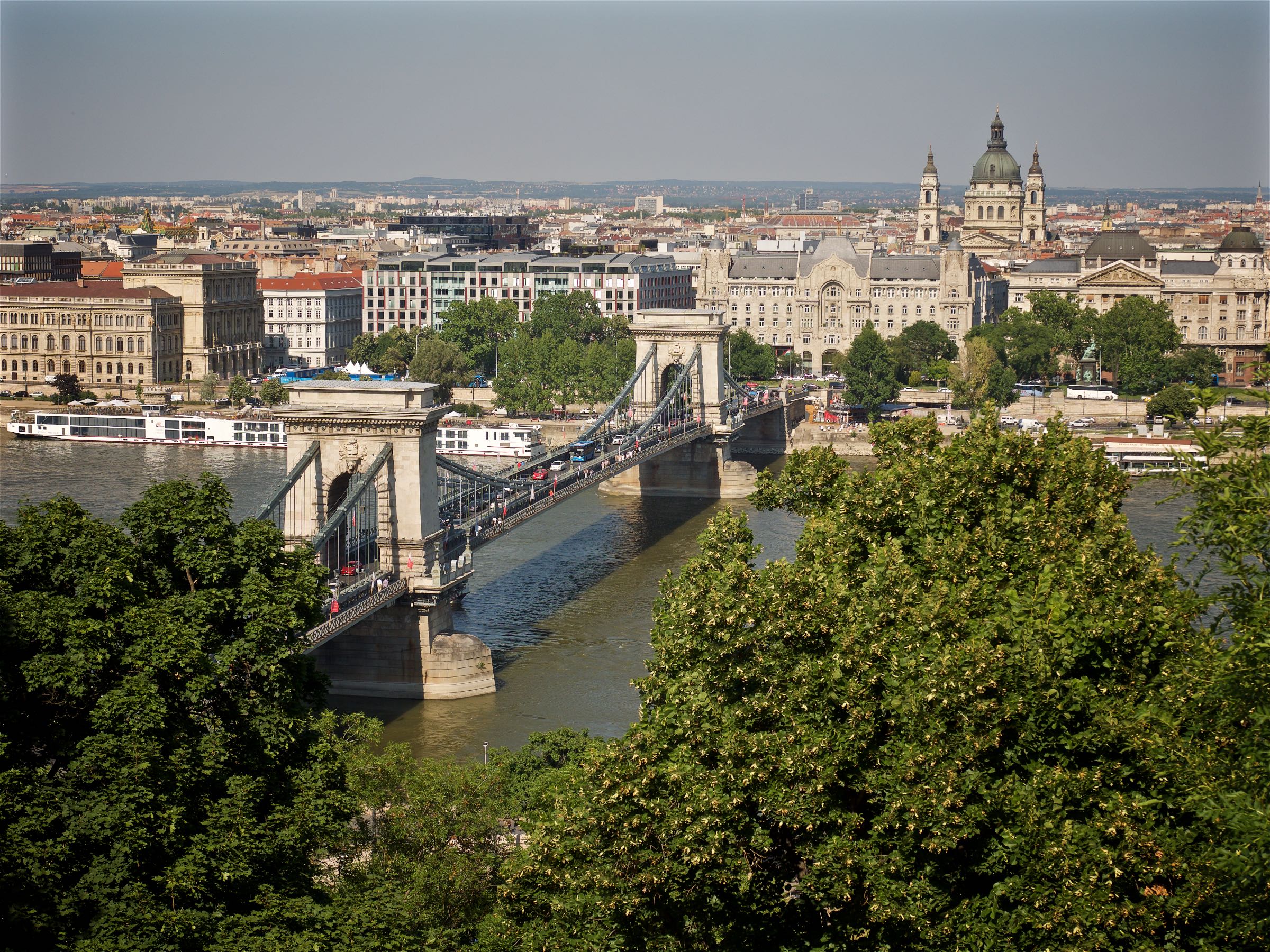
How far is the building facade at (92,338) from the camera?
75.8 meters

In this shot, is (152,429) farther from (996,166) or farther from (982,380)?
(996,166)

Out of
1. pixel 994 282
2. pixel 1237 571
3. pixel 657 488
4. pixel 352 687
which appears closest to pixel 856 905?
pixel 1237 571

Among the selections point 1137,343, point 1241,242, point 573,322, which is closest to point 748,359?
point 573,322

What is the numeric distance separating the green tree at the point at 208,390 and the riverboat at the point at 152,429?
6.67m

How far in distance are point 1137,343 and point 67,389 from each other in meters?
41.8

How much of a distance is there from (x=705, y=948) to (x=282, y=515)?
695 inches

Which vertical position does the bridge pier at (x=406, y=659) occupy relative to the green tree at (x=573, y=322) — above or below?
below

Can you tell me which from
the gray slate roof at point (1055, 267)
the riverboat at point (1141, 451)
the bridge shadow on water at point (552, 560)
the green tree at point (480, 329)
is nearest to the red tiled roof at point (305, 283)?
the green tree at point (480, 329)

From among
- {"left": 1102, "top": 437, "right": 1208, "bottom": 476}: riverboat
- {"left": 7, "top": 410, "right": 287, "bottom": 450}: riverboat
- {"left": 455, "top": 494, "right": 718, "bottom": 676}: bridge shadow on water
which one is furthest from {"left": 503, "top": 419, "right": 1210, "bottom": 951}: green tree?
{"left": 7, "top": 410, "right": 287, "bottom": 450}: riverboat

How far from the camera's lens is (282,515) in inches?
1250

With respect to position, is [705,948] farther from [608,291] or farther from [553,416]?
[608,291]

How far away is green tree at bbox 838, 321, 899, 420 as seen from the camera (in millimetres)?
68500

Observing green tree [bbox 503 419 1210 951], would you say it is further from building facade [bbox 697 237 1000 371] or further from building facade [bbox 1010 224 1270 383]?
building facade [bbox 697 237 1000 371]

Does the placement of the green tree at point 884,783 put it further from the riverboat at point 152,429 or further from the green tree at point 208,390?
the green tree at point 208,390
